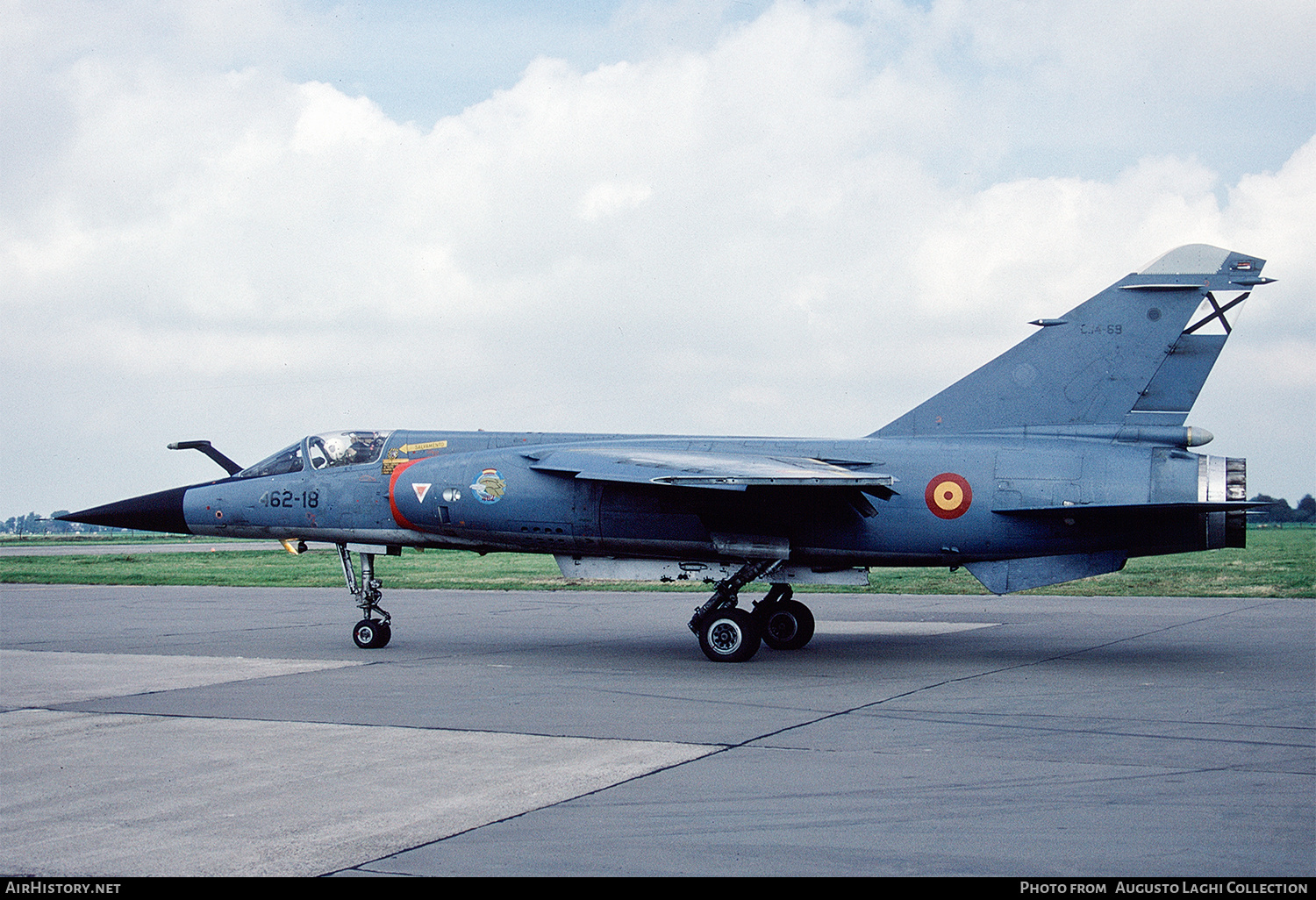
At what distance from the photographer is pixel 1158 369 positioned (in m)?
13.0

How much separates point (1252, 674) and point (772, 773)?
22.5 ft

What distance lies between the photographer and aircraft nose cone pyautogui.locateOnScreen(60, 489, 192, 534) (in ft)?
52.6

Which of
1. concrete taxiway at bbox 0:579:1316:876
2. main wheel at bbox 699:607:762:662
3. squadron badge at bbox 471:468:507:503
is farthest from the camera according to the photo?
squadron badge at bbox 471:468:507:503

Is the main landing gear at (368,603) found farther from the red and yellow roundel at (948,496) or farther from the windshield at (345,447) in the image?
the red and yellow roundel at (948,496)

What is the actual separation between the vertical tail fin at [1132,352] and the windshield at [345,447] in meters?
7.79

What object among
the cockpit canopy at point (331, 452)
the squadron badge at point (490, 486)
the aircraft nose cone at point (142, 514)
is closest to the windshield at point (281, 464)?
the cockpit canopy at point (331, 452)

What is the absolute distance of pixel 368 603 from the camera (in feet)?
49.8

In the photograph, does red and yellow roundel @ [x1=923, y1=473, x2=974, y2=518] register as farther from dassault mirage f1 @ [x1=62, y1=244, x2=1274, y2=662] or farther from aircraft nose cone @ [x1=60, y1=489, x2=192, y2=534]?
aircraft nose cone @ [x1=60, y1=489, x2=192, y2=534]

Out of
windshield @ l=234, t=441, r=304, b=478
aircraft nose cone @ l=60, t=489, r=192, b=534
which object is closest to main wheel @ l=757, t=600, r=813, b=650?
windshield @ l=234, t=441, r=304, b=478

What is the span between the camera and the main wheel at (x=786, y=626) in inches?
587

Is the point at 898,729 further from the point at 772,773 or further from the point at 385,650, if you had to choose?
the point at 385,650

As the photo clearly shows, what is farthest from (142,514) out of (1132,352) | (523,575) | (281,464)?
(523,575)

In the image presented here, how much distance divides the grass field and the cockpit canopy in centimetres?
989

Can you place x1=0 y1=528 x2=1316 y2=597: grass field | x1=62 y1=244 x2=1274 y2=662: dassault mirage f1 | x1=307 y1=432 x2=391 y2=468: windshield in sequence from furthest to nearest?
1. x1=0 y1=528 x2=1316 y2=597: grass field
2. x1=307 y1=432 x2=391 y2=468: windshield
3. x1=62 y1=244 x2=1274 y2=662: dassault mirage f1
